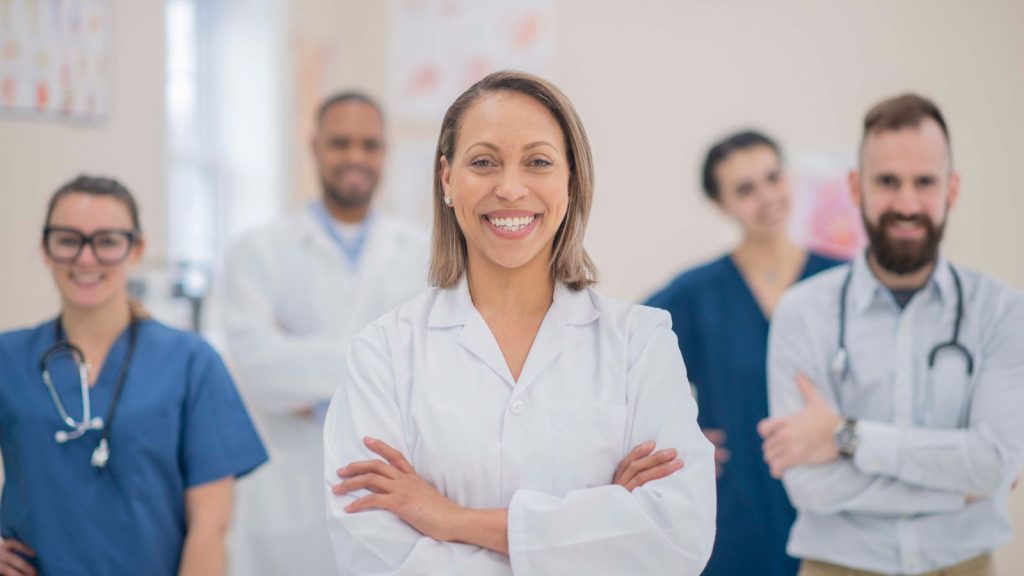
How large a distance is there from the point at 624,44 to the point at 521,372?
9.32ft

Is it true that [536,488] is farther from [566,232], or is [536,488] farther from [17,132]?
[17,132]

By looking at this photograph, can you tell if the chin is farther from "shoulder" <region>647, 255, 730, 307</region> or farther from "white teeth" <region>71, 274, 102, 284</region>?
"shoulder" <region>647, 255, 730, 307</region>

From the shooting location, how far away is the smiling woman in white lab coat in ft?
3.98

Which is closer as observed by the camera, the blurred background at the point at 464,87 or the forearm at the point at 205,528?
the forearm at the point at 205,528

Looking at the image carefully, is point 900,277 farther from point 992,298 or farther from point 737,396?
point 737,396

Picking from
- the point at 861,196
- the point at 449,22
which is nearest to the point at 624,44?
the point at 449,22

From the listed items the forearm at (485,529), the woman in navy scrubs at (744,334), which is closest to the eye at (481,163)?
the forearm at (485,529)

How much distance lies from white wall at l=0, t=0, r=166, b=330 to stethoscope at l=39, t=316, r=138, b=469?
1.14 feet

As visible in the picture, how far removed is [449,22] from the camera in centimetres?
441

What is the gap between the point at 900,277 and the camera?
5.86ft

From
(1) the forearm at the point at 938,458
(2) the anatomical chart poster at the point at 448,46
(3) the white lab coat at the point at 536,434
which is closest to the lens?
(3) the white lab coat at the point at 536,434

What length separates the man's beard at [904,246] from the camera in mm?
1710

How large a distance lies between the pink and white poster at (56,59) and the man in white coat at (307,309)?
0.63 m

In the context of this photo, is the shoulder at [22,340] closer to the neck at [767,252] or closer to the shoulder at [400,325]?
the shoulder at [400,325]
